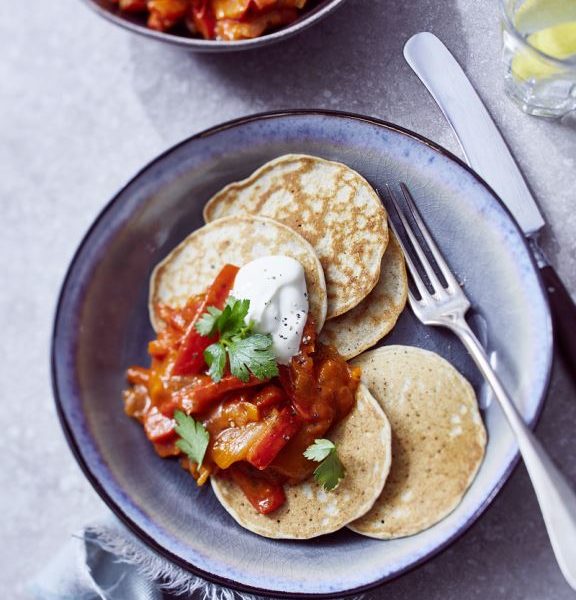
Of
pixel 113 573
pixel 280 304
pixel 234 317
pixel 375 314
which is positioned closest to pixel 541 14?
pixel 375 314

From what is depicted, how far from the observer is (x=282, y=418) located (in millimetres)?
1959

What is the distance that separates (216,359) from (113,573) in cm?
82

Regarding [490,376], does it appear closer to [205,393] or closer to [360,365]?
[360,365]

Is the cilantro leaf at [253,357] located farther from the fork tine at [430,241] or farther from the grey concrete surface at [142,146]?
the grey concrete surface at [142,146]

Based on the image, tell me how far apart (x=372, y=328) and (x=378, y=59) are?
2.66 ft

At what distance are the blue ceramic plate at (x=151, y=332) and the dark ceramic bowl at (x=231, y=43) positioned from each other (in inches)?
8.2

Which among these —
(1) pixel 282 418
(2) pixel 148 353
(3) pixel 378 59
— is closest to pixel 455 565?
(1) pixel 282 418

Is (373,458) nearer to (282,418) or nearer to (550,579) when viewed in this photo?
(282,418)

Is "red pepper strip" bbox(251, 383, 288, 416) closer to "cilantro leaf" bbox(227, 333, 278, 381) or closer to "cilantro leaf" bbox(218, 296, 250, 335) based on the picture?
"cilantro leaf" bbox(227, 333, 278, 381)

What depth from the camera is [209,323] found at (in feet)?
6.59

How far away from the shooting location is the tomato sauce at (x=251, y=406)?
1.98 metres

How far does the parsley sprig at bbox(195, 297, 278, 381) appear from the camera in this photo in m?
1.93

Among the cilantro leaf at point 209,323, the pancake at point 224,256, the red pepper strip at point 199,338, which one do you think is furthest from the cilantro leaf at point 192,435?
the pancake at point 224,256

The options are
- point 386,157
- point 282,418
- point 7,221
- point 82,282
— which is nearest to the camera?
point 282,418
